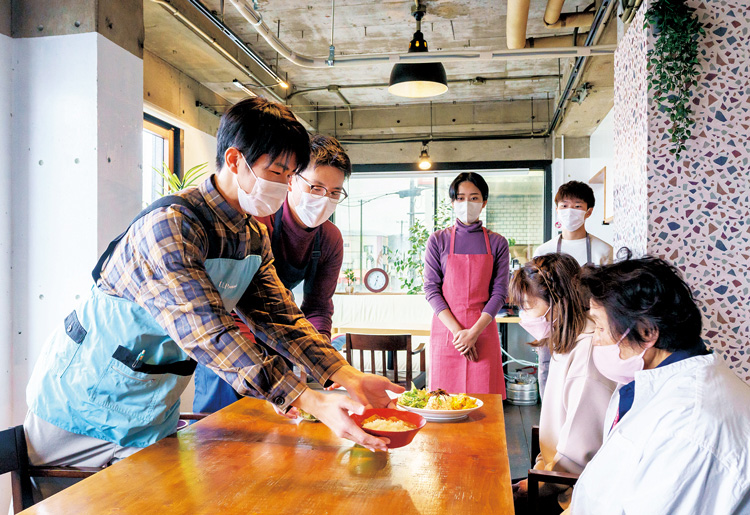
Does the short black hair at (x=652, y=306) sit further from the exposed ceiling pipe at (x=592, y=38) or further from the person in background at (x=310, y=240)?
the exposed ceiling pipe at (x=592, y=38)

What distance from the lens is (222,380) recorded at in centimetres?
234

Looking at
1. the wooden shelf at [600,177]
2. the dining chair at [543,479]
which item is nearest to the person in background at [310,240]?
the dining chair at [543,479]

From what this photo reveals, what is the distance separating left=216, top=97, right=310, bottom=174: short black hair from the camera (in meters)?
1.49

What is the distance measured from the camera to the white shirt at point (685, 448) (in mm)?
1090

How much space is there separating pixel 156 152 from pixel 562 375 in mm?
4662

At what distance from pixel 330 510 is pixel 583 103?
5.22 m

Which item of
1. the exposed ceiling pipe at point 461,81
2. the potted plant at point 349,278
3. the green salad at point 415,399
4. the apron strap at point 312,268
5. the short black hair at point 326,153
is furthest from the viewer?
the potted plant at point 349,278

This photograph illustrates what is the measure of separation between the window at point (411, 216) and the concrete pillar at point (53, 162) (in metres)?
5.18

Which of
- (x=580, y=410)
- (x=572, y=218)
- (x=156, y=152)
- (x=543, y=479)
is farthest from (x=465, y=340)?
(x=156, y=152)

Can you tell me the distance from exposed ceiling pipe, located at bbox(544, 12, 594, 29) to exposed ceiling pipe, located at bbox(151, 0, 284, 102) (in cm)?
254

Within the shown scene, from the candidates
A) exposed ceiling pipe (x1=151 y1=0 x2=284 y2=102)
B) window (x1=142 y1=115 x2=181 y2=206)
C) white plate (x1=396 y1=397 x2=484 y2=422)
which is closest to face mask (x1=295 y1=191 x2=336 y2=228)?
white plate (x1=396 y1=397 x2=484 y2=422)

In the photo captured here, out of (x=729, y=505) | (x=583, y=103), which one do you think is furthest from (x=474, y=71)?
(x=729, y=505)

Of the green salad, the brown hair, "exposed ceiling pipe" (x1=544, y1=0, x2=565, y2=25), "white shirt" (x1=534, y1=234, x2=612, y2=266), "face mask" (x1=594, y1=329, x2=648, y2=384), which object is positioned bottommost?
the green salad

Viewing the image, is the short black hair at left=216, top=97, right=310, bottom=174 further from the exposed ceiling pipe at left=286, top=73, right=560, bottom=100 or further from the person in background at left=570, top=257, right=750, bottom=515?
Answer: the exposed ceiling pipe at left=286, top=73, right=560, bottom=100
